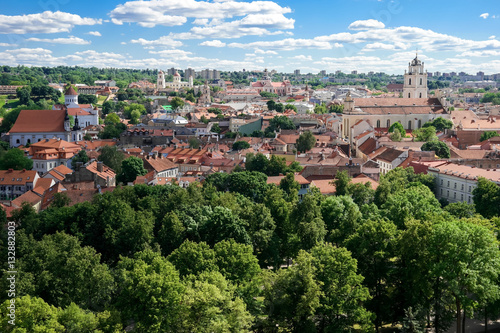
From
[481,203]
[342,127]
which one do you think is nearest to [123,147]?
[342,127]

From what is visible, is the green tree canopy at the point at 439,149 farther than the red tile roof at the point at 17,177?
Yes

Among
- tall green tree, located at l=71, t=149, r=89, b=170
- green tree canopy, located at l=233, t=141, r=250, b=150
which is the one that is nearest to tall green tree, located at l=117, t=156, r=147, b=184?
Answer: tall green tree, located at l=71, t=149, r=89, b=170

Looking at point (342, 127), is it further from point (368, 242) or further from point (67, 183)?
point (368, 242)

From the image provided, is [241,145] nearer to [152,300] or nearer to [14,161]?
[14,161]

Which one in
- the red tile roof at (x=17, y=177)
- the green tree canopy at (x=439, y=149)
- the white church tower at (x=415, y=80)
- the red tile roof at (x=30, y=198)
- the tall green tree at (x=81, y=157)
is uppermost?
the white church tower at (x=415, y=80)

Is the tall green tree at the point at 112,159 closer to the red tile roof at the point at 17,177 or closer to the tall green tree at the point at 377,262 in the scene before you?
the red tile roof at the point at 17,177

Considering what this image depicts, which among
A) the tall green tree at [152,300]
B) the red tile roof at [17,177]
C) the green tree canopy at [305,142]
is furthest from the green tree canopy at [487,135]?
the tall green tree at [152,300]
